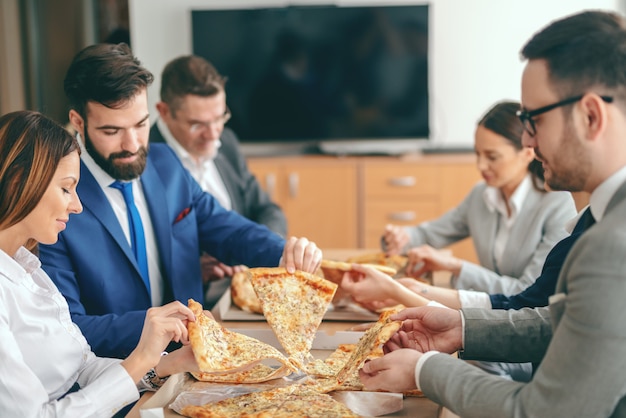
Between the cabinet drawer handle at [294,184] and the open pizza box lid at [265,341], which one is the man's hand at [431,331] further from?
the cabinet drawer handle at [294,184]

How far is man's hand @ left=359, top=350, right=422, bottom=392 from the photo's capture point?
1.58 metres

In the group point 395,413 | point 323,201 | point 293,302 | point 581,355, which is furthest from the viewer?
point 323,201

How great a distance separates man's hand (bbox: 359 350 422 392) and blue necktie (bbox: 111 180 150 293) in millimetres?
990

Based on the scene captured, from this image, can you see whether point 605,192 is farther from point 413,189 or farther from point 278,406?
point 413,189

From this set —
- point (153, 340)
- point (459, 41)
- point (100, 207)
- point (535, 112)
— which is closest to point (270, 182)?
point (459, 41)

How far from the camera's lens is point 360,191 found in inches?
209

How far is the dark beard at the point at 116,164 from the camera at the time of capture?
228cm

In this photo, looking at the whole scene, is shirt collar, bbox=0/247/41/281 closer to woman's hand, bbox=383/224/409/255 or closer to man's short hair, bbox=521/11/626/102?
man's short hair, bbox=521/11/626/102

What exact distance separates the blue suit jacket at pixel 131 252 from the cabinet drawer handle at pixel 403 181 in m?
2.61

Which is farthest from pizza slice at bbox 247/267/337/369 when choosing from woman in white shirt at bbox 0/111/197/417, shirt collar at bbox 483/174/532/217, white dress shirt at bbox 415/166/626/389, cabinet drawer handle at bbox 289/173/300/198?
cabinet drawer handle at bbox 289/173/300/198

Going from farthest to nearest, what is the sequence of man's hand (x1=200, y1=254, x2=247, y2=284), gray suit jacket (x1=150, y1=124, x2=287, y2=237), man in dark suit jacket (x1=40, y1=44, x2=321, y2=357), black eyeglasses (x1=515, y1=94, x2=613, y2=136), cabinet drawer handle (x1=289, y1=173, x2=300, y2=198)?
1. cabinet drawer handle (x1=289, y1=173, x2=300, y2=198)
2. gray suit jacket (x1=150, y1=124, x2=287, y2=237)
3. man's hand (x1=200, y1=254, x2=247, y2=284)
4. man in dark suit jacket (x1=40, y1=44, x2=321, y2=357)
5. black eyeglasses (x1=515, y1=94, x2=613, y2=136)

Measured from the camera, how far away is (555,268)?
207 cm

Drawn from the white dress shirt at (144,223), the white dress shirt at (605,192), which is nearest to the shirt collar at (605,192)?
the white dress shirt at (605,192)

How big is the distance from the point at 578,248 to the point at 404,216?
3956 millimetres
